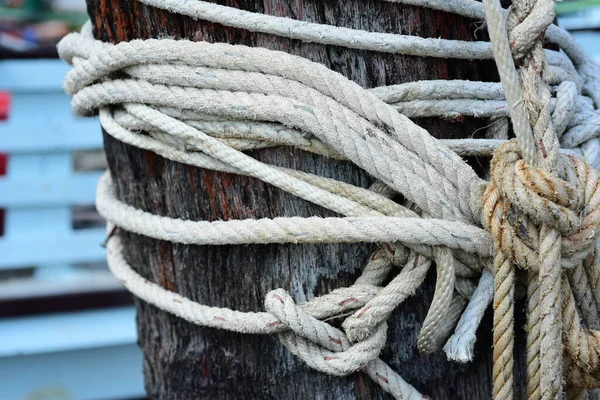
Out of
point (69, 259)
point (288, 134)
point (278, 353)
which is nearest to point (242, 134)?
point (288, 134)

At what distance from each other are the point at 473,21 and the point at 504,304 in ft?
1.31

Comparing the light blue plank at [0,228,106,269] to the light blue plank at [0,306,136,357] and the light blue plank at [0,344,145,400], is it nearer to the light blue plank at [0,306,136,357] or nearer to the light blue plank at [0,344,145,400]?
the light blue plank at [0,306,136,357]

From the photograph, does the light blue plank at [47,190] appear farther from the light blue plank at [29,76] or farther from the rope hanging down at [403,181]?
the rope hanging down at [403,181]

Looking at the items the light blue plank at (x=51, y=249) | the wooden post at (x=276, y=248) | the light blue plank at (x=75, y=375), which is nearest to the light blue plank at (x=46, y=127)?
the light blue plank at (x=51, y=249)

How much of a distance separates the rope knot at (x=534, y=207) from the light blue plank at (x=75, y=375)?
1979mm

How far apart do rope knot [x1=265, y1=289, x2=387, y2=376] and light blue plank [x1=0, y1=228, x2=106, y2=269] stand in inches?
71.2

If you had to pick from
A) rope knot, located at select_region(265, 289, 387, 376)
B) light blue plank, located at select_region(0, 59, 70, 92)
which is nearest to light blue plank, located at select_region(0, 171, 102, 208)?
light blue plank, located at select_region(0, 59, 70, 92)

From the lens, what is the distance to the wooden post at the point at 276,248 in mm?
879

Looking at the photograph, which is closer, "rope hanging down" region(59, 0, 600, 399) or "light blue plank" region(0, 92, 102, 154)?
"rope hanging down" region(59, 0, 600, 399)

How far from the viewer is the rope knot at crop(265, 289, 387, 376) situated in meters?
0.86

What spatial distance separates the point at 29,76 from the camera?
2.50 m

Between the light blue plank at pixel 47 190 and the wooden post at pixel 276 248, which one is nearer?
→ the wooden post at pixel 276 248

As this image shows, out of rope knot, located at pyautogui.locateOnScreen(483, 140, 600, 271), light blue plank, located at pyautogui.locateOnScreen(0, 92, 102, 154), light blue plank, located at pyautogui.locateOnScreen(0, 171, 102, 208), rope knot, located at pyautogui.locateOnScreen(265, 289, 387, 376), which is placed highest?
light blue plank, located at pyautogui.locateOnScreen(0, 92, 102, 154)

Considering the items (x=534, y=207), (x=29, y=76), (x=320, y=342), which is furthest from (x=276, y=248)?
(x=29, y=76)
